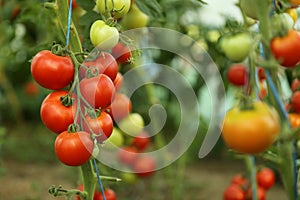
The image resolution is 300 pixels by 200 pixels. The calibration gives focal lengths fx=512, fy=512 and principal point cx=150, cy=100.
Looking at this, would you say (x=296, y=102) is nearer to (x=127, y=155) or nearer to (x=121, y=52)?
(x=121, y=52)

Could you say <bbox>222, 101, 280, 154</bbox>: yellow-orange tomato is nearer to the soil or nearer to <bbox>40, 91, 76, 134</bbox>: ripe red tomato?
<bbox>40, 91, 76, 134</bbox>: ripe red tomato

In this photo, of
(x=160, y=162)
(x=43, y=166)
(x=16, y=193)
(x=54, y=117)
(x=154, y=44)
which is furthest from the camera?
(x=43, y=166)

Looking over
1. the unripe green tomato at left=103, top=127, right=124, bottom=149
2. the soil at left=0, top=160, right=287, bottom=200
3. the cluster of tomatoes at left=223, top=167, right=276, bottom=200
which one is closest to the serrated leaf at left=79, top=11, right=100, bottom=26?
the unripe green tomato at left=103, top=127, right=124, bottom=149

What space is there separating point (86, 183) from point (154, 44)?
86cm

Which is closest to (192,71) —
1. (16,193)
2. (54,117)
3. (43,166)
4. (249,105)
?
(16,193)

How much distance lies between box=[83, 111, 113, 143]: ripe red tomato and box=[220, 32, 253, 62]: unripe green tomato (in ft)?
0.88

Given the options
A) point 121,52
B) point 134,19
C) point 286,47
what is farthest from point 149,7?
point 286,47

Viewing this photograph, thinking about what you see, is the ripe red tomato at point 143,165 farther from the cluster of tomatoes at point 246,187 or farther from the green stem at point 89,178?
the green stem at point 89,178

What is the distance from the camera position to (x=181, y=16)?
77.5 inches

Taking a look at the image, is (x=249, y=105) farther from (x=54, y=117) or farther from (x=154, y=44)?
(x=154, y=44)

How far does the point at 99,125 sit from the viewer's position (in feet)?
2.81

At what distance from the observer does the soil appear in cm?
225

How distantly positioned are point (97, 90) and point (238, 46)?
0.85ft

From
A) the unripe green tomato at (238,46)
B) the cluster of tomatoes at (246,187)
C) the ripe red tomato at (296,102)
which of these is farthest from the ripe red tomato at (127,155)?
the unripe green tomato at (238,46)
